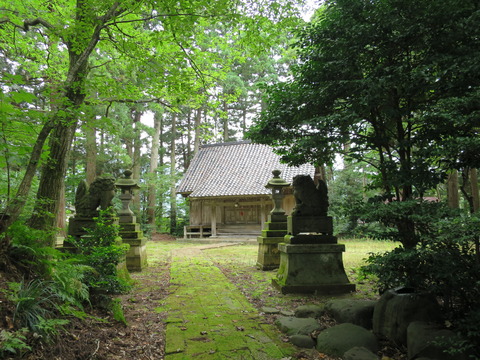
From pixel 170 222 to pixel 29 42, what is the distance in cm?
1632

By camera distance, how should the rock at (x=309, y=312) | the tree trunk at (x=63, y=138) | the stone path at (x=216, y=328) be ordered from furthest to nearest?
the tree trunk at (x=63, y=138) < the rock at (x=309, y=312) < the stone path at (x=216, y=328)

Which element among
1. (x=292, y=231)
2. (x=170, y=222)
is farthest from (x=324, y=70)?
(x=170, y=222)

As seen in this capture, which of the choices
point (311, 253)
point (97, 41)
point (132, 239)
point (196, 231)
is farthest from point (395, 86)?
point (196, 231)

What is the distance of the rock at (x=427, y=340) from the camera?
8.39 ft

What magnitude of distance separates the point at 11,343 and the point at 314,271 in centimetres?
455

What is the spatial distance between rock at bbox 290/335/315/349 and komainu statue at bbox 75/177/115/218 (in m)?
4.28

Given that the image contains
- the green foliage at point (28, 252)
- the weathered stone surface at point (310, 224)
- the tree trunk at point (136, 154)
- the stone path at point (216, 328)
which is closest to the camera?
the stone path at point (216, 328)

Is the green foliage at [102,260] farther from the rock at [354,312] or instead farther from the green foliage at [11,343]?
the rock at [354,312]

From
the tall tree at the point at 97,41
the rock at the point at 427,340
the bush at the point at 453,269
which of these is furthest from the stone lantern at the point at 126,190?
the rock at the point at 427,340

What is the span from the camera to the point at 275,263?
7.95 m

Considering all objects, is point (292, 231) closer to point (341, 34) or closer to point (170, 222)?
point (341, 34)

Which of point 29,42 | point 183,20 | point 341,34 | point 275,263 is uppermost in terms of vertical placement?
point 29,42

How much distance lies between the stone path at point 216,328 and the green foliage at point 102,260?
2.81 ft

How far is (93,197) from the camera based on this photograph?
581 cm
